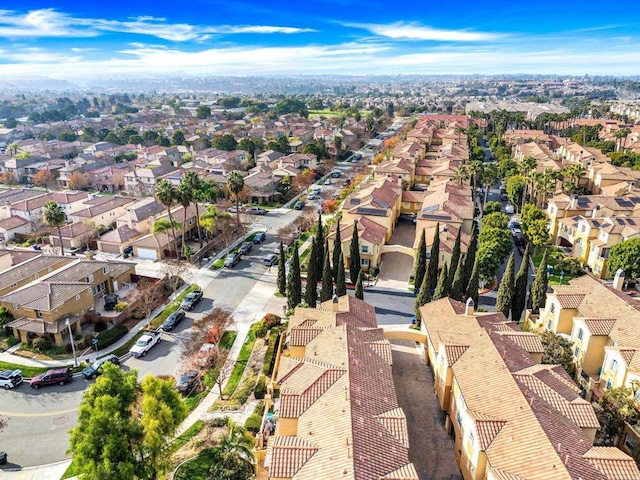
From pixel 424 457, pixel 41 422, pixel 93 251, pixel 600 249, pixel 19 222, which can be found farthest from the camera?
pixel 19 222

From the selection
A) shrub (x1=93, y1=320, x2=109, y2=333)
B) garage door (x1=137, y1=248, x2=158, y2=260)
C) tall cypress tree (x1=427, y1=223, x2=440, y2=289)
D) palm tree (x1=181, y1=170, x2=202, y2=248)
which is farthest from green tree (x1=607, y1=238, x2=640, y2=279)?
garage door (x1=137, y1=248, x2=158, y2=260)

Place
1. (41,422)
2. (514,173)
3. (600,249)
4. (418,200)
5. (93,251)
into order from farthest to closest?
(514,173) < (418,200) < (93,251) < (600,249) < (41,422)

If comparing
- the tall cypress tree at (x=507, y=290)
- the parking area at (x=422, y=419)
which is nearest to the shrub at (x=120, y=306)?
the parking area at (x=422, y=419)

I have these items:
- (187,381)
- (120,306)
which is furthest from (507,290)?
(120,306)


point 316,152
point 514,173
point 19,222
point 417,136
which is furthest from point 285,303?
point 417,136

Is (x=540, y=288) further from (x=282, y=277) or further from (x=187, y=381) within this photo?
(x=187, y=381)

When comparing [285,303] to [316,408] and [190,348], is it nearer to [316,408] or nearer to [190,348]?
[190,348]
